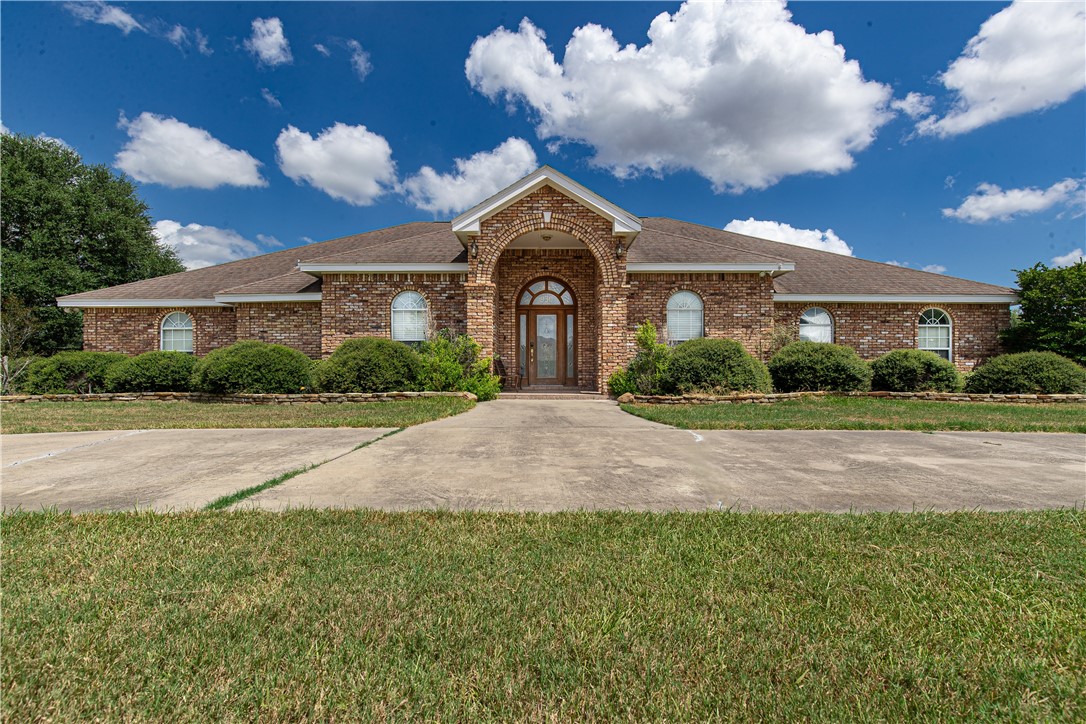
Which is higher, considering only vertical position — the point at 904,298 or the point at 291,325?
the point at 904,298

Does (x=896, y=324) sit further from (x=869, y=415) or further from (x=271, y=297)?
(x=271, y=297)

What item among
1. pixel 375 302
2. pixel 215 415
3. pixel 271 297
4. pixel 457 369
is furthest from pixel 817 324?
pixel 271 297

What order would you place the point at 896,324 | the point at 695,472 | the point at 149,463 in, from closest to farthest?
the point at 695,472
the point at 149,463
the point at 896,324

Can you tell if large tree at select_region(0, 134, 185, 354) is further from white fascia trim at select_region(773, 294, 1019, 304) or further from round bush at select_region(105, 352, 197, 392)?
white fascia trim at select_region(773, 294, 1019, 304)

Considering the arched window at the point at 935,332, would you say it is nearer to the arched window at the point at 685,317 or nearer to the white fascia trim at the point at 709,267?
the white fascia trim at the point at 709,267

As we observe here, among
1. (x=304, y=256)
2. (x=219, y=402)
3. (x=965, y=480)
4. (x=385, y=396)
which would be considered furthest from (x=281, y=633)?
(x=304, y=256)

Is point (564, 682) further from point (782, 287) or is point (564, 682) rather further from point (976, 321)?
point (976, 321)

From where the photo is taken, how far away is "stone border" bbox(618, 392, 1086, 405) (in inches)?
433

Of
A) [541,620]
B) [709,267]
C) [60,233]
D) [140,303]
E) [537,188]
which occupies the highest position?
[60,233]

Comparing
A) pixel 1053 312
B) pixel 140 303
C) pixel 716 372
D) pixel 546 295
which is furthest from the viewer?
pixel 140 303

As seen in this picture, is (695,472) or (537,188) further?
(537,188)

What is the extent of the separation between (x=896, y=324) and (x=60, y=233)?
40071 mm

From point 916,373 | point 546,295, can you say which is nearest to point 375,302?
point 546,295

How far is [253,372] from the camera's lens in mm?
11609
